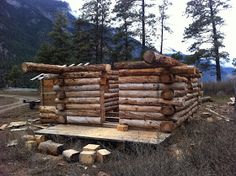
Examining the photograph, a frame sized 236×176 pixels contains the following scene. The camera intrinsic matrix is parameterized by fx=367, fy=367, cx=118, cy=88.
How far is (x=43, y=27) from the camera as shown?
136 metres

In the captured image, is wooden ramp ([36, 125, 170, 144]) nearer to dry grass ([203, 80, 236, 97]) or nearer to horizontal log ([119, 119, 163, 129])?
horizontal log ([119, 119, 163, 129])

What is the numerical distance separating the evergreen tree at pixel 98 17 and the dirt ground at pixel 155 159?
26753 mm

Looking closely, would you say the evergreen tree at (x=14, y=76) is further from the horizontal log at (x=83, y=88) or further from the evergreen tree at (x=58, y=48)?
the horizontal log at (x=83, y=88)

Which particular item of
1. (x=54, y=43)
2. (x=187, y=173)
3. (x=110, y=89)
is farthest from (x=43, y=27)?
(x=187, y=173)

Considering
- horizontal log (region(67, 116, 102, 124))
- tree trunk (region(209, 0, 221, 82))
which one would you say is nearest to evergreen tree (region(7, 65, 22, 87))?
tree trunk (region(209, 0, 221, 82))

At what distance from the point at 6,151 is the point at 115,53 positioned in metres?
25.5

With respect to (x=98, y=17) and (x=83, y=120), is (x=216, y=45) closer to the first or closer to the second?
(x=98, y=17)

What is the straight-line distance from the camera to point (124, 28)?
34.6 metres

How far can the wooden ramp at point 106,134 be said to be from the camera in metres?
9.59

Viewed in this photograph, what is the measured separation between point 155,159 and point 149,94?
14.7 feet

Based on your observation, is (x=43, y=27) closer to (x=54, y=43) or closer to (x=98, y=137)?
(x=54, y=43)

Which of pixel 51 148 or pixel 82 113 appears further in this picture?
pixel 82 113

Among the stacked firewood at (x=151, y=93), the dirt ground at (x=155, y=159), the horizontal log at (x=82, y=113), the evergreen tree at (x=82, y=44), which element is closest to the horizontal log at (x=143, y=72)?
the stacked firewood at (x=151, y=93)

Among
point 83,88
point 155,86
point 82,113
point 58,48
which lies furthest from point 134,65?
point 58,48
